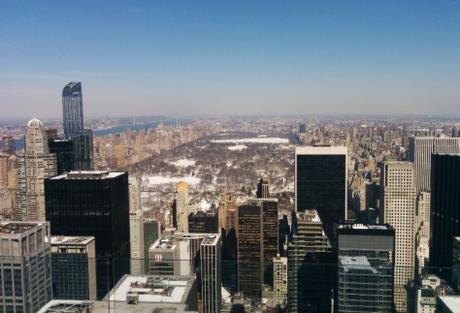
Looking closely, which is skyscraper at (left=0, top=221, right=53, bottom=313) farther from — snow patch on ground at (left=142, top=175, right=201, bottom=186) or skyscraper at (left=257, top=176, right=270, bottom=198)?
skyscraper at (left=257, top=176, right=270, bottom=198)

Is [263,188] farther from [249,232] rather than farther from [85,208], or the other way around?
[85,208]

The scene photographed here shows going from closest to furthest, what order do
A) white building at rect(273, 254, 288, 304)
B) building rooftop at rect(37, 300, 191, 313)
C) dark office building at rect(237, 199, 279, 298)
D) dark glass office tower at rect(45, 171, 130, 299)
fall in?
building rooftop at rect(37, 300, 191, 313), white building at rect(273, 254, 288, 304), dark glass office tower at rect(45, 171, 130, 299), dark office building at rect(237, 199, 279, 298)

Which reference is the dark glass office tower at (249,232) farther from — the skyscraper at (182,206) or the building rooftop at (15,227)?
the building rooftop at (15,227)

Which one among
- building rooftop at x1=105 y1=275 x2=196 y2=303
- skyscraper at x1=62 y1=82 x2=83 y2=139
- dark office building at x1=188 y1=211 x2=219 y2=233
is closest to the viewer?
building rooftop at x1=105 y1=275 x2=196 y2=303

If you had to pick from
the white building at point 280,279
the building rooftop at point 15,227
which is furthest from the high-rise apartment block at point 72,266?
the white building at point 280,279

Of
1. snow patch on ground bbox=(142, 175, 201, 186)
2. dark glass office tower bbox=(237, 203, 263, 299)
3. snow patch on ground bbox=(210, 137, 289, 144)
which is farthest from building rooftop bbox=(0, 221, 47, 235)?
snow patch on ground bbox=(210, 137, 289, 144)

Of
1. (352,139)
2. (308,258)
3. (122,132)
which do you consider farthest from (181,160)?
(308,258)

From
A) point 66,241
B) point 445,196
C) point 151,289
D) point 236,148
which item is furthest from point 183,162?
point 151,289
